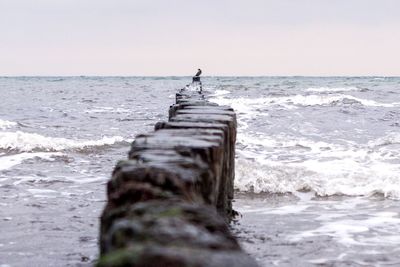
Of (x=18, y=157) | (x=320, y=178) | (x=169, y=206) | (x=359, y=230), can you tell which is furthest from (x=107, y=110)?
(x=169, y=206)

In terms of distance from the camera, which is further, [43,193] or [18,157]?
[18,157]

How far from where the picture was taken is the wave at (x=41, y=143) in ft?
41.1

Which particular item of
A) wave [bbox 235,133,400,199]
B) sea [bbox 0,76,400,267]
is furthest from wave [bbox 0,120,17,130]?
wave [bbox 235,133,400,199]

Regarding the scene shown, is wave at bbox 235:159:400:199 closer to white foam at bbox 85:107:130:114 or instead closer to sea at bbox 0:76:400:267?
sea at bbox 0:76:400:267

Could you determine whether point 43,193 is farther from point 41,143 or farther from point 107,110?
point 107,110

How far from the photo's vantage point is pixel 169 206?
2.04m

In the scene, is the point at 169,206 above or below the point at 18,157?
above

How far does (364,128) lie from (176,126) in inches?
565

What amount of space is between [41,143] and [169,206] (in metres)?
11.5

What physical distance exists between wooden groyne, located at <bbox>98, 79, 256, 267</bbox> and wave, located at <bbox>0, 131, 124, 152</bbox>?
949 cm

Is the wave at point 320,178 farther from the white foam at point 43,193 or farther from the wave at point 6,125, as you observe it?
the wave at point 6,125

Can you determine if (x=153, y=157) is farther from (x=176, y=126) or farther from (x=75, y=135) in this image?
(x=75, y=135)

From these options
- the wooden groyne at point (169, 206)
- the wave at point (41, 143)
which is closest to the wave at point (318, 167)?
the wave at point (41, 143)

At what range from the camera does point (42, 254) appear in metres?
4.83
